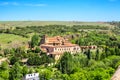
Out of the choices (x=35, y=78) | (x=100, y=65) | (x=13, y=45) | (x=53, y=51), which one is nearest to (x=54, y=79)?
(x=35, y=78)

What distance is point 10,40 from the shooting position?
5128 inches

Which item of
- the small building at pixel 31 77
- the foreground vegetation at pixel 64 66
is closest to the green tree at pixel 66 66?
the foreground vegetation at pixel 64 66

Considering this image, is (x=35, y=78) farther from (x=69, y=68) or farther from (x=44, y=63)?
(x=44, y=63)

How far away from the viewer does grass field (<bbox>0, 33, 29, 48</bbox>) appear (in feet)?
405

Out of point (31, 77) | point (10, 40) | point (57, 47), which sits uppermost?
point (57, 47)

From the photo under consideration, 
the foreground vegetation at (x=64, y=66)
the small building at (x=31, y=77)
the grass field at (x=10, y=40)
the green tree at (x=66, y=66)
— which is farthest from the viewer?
the grass field at (x=10, y=40)

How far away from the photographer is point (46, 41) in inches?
4156

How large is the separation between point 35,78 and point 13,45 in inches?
2635

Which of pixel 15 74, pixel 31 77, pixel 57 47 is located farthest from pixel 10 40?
pixel 31 77

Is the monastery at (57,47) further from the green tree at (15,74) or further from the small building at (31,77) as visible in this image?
the small building at (31,77)

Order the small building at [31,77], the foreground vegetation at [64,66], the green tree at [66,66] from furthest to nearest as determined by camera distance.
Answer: the green tree at [66,66]
the small building at [31,77]
the foreground vegetation at [64,66]

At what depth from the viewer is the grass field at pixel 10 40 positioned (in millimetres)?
123488

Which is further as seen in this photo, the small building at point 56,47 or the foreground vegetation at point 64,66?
the small building at point 56,47

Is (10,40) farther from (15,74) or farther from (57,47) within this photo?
(15,74)
